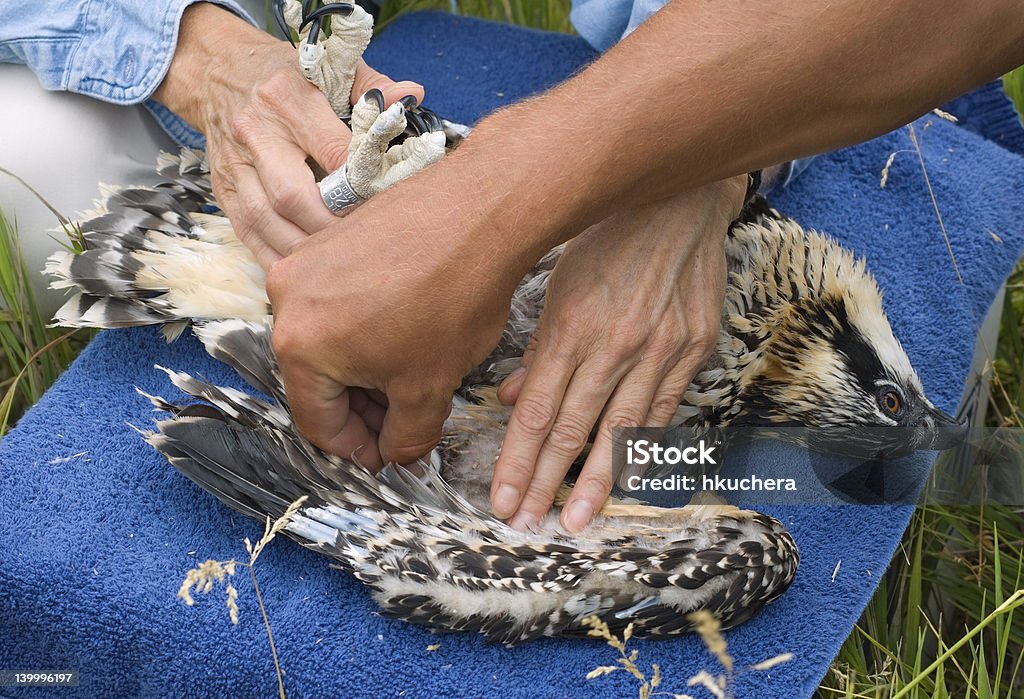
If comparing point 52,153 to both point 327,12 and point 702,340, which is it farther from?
point 702,340

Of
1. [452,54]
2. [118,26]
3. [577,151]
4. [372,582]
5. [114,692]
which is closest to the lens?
[577,151]

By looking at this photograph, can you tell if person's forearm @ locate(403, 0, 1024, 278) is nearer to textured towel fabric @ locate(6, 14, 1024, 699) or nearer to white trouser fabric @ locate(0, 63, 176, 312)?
textured towel fabric @ locate(6, 14, 1024, 699)

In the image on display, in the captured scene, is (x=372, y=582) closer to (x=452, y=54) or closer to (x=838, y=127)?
(x=838, y=127)

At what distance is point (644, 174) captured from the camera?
1.68 meters

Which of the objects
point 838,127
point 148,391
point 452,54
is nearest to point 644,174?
point 838,127

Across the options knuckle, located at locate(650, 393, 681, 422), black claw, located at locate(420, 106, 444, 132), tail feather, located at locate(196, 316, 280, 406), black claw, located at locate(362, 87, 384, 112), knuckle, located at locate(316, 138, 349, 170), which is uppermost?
black claw, located at locate(362, 87, 384, 112)

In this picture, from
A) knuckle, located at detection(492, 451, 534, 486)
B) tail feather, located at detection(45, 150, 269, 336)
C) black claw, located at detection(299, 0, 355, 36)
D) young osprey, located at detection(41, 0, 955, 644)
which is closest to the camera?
young osprey, located at detection(41, 0, 955, 644)

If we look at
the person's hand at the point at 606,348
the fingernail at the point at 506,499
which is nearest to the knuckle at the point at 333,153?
the person's hand at the point at 606,348

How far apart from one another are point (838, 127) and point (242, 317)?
48.9 inches

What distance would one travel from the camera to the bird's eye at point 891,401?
218cm

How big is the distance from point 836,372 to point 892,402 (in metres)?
0.13

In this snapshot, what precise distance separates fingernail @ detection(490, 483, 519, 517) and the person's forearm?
0.49 metres

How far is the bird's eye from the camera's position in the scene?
2.18 m

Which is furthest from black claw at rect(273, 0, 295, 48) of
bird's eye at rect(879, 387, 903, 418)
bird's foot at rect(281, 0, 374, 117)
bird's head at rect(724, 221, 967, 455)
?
bird's eye at rect(879, 387, 903, 418)
